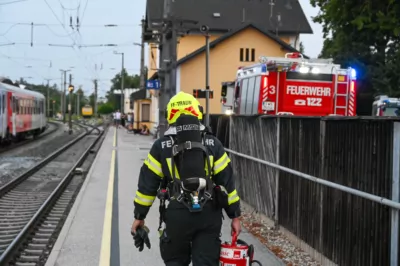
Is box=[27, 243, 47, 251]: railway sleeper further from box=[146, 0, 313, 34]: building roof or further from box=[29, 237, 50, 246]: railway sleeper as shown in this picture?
box=[146, 0, 313, 34]: building roof

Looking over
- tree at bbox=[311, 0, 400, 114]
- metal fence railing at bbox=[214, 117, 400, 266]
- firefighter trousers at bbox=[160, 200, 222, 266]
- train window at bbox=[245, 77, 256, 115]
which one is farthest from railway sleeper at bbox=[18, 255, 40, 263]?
tree at bbox=[311, 0, 400, 114]

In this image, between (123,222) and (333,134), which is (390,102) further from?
(333,134)

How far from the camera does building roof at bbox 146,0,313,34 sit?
44.6 meters

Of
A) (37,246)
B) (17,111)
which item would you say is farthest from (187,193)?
(17,111)

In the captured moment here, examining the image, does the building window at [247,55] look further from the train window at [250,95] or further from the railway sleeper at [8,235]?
the railway sleeper at [8,235]

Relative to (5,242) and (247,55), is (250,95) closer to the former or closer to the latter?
(5,242)

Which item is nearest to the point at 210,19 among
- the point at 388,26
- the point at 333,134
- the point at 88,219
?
the point at 388,26

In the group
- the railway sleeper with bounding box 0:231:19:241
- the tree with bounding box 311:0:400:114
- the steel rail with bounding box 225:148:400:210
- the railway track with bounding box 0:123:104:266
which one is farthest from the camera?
the tree with bounding box 311:0:400:114

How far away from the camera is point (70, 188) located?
16.2 m

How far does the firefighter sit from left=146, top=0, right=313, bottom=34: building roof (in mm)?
39284

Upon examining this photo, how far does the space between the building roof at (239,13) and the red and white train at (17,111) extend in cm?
1067

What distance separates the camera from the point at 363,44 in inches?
1337

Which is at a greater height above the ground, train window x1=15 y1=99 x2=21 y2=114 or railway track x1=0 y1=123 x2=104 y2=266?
train window x1=15 y1=99 x2=21 y2=114

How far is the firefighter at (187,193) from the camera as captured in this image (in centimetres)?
453
